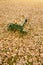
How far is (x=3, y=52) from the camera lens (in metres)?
13.1

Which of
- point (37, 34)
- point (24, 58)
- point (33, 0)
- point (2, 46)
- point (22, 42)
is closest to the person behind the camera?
point (24, 58)

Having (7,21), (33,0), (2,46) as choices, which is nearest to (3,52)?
(2,46)

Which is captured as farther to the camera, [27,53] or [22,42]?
[22,42]

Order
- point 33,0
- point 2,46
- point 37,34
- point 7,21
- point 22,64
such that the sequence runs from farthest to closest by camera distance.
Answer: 1. point 33,0
2. point 7,21
3. point 37,34
4. point 2,46
5. point 22,64

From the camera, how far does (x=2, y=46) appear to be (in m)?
14.0

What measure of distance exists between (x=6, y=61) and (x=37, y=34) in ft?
19.0

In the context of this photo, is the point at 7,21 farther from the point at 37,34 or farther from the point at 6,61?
the point at 6,61

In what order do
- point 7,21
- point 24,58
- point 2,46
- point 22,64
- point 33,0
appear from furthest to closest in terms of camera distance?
1. point 33,0
2. point 7,21
3. point 2,46
4. point 24,58
5. point 22,64

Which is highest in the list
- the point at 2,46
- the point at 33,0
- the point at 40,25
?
the point at 2,46

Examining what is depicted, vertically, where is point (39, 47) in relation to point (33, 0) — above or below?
above

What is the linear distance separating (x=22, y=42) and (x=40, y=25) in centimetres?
572

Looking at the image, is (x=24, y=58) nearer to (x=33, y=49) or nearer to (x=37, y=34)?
(x=33, y=49)

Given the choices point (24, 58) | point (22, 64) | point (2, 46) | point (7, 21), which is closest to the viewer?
point (22, 64)

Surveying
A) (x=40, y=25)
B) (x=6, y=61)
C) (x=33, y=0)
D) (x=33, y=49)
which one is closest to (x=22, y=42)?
(x=33, y=49)
